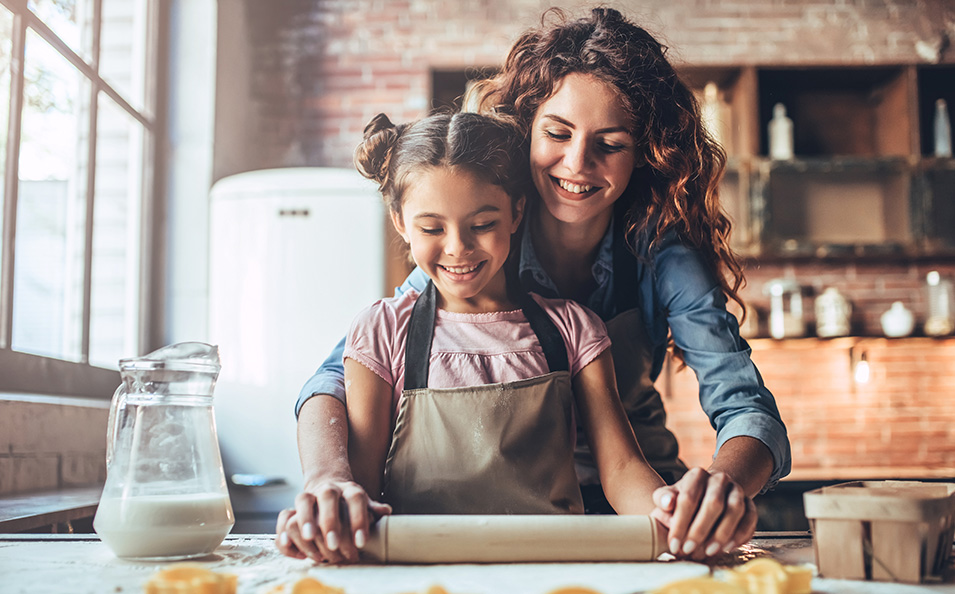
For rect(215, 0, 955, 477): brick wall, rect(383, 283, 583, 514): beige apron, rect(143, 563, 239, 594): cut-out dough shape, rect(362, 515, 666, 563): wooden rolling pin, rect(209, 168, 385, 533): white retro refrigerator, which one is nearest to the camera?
rect(143, 563, 239, 594): cut-out dough shape

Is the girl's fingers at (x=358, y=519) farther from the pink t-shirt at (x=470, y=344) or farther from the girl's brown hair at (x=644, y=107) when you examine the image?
the girl's brown hair at (x=644, y=107)

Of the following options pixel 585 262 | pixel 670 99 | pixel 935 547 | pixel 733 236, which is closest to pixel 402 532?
pixel 935 547

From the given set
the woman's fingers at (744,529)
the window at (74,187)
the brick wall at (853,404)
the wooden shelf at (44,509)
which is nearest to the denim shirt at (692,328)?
the woman's fingers at (744,529)

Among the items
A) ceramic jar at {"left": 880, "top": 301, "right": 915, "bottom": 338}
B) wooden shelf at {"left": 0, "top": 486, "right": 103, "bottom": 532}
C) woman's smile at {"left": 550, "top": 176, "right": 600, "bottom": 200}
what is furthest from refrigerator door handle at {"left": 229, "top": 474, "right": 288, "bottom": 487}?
ceramic jar at {"left": 880, "top": 301, "right": 915, "bottom": 338}

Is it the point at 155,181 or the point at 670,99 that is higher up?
the point at 155,181

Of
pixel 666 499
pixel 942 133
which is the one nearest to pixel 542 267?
pixel 666 499

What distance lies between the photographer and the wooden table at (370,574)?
64 centimetres

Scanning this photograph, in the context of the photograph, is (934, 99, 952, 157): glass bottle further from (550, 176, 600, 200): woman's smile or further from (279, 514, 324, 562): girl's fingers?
(279, 514, 324, 562): girl's fingers

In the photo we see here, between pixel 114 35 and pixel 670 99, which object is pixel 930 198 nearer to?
pixel 670 99

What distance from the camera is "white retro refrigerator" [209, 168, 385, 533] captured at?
241 cm

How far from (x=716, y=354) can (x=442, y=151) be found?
463 millimetres

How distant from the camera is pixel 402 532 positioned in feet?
2.35

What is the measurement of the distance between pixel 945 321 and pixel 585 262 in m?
2.48

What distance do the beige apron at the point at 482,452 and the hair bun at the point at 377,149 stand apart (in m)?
0.28
